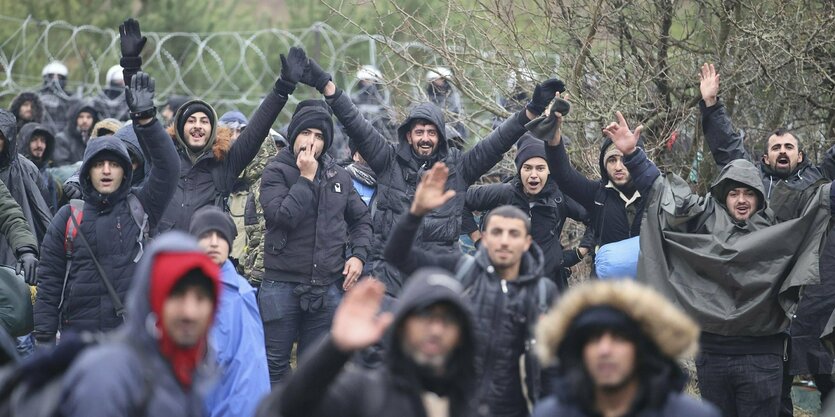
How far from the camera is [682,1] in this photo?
923 centimetres

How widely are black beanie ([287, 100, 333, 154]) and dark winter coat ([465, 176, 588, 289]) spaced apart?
1077 mm

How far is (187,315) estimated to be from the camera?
12.3ft

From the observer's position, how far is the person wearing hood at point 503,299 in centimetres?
526

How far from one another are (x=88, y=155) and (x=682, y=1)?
4.42m

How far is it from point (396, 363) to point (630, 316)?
774mm

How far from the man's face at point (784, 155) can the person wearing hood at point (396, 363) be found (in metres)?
4.25

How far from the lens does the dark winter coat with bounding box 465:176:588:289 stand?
8008mm

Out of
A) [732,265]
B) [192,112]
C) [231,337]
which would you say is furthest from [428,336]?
[192,112]

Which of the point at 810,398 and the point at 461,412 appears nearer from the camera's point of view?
the point at 461,412

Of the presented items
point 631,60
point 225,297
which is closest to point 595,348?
point 225,297

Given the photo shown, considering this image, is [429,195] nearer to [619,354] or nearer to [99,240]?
[619,354]

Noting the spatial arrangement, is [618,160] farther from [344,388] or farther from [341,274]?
[344,388]

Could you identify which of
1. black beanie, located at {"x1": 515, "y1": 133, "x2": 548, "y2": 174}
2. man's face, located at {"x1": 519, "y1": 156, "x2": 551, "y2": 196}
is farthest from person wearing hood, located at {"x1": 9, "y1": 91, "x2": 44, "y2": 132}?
man's face, located at {"x1": 519, "y1": 156, "x2": 551, "y2": 196}

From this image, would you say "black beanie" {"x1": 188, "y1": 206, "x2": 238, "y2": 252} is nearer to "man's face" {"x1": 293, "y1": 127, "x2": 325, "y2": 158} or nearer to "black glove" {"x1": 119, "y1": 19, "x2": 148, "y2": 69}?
"black glove" {"x1": 119, "y1": 19, "x2": 148, "y2": 69}
